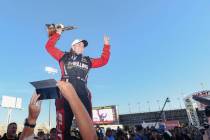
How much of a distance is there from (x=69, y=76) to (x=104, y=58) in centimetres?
115

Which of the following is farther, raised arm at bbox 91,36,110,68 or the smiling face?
raised arm at bbox 91,36,110,68

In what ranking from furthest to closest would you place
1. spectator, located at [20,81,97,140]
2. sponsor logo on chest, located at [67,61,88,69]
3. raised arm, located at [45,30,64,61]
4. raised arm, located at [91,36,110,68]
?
raised arm, located at [91,36,110,68], raised arm, located at [45,30,64,61], sponsor logo on chest, located at [67,61,88,69], spectator, located at [20,81,97,140]

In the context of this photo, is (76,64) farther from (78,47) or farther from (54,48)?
(54,48)

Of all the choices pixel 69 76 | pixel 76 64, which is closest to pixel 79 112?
pixel 69 76

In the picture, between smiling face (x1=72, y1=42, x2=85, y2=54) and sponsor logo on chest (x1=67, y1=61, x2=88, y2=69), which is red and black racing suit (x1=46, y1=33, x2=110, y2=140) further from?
smiling face (x1=72, y1=42, x2=85, y2=54)

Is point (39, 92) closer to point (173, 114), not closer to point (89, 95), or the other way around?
point (89, 95)

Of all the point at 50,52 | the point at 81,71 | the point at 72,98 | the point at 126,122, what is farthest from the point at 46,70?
the point at 126,122

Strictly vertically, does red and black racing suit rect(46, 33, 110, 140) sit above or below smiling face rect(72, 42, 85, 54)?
below

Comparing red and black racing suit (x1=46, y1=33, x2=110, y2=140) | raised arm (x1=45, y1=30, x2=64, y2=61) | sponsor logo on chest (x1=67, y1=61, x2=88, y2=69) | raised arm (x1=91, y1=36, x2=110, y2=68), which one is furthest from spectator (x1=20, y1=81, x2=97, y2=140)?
raised arm (x1=91, y1=36, x2=110, y2=68)

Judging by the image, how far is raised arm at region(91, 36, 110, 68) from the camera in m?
5.75

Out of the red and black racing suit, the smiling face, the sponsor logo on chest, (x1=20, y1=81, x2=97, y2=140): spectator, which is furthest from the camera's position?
the smiling face

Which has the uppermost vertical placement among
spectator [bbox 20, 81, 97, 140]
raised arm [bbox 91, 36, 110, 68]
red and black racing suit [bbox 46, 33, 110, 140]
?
raised arm [bbox 91, 36, 110, 68]

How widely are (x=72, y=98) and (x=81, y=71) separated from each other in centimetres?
386

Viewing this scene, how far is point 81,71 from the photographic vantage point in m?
5.24
